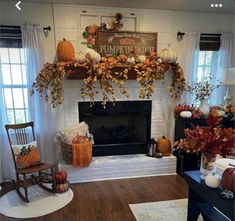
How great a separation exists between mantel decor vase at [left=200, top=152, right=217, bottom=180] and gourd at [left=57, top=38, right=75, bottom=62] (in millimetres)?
2145

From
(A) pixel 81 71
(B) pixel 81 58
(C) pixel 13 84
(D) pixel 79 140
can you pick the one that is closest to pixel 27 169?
(D) pixel 79 140

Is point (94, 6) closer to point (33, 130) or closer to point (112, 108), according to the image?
point (112, 108)

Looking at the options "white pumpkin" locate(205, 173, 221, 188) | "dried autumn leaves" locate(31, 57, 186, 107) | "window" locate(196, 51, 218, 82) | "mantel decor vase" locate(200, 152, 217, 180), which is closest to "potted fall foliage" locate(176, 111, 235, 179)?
"mantel decor vase" locate(200, 152, 217, 180)

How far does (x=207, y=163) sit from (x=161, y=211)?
104 centimetres

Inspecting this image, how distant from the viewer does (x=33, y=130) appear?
302 cm

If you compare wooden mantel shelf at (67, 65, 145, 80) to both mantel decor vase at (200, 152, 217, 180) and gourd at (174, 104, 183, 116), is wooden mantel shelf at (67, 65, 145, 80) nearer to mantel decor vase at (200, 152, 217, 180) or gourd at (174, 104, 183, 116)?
gourd at (174, 104, 183, 116)

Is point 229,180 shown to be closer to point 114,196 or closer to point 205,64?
point 114,196

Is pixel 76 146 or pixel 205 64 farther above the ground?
pixel 205 64

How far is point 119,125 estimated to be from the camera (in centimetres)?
359

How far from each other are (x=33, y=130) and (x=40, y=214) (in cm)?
112

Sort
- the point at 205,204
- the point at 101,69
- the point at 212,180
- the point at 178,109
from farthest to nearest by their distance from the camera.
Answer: the point at 178,109, the point at 101,69, the point at 205,204, the point at 212,180

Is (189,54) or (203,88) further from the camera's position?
(189,54)

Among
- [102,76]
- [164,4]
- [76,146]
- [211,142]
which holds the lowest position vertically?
[76,146]

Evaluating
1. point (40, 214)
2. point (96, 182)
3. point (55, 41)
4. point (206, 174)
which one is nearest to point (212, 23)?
point (55, 41)
